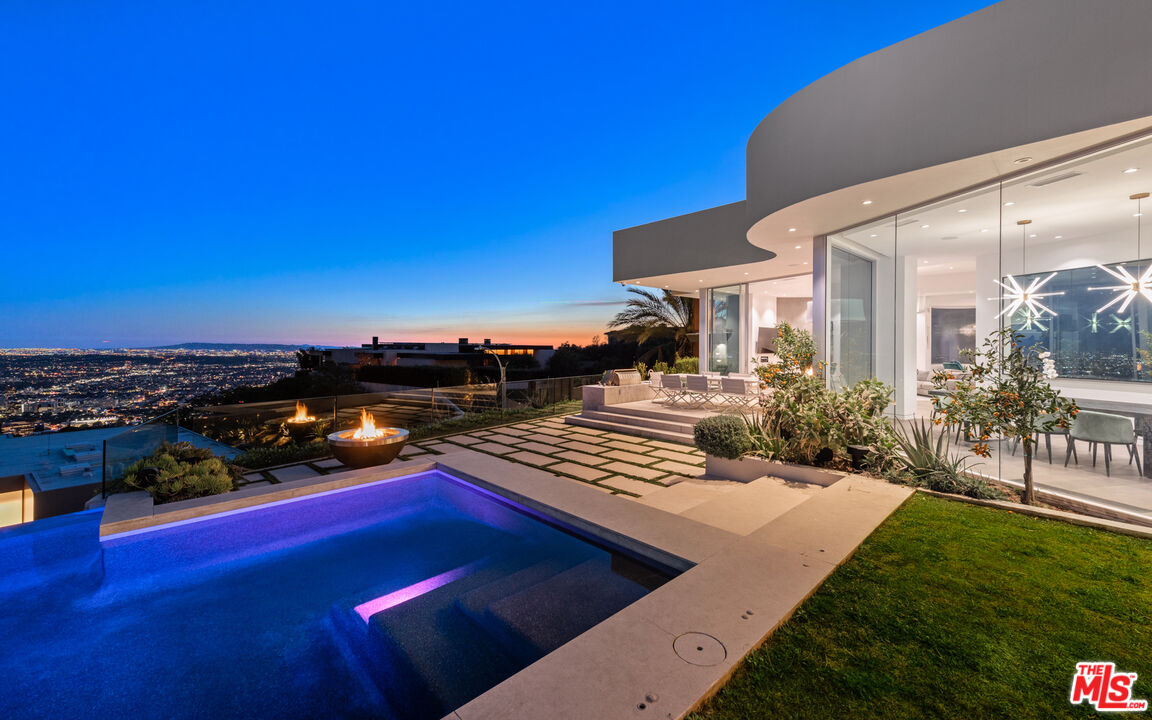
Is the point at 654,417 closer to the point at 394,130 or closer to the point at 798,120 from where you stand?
the point at 798,120

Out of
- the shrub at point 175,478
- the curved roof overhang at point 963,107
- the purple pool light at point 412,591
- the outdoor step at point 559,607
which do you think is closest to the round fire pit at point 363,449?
the shrub at point 175,478

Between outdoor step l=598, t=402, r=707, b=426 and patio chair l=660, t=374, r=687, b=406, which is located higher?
patio chair l=660, t=374, r=687, b=406

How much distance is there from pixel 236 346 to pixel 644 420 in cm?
2515

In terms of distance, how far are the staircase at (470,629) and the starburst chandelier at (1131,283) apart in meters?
4.75

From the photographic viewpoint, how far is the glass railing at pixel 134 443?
17.1 ft

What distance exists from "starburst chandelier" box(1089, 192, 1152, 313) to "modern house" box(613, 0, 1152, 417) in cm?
1

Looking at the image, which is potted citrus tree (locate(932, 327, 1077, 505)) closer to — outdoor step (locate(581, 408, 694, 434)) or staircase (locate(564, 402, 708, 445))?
staircase (locate(564, 402, 708, 445))

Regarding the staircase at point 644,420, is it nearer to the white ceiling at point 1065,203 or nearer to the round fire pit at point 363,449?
the round fire pit at point 363,449

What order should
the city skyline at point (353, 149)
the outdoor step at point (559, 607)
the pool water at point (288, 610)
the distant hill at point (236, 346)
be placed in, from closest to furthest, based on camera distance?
1. the pool water at point (288, 610)
2. the outdoor step at point (559, 607)
3. the city skyline at point (353, 149)
4. the distant hill at point (236, 346)

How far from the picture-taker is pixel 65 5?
352 inches

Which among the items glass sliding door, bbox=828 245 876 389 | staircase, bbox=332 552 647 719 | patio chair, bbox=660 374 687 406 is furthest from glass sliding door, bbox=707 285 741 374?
staircase, bbox=332 552 647 719

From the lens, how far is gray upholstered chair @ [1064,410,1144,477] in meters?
3.98

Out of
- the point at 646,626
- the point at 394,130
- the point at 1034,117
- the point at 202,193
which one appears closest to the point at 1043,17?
the point at 1034,117

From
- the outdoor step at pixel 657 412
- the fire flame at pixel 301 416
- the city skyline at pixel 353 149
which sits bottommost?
the outdoor step at pixel 657 412
